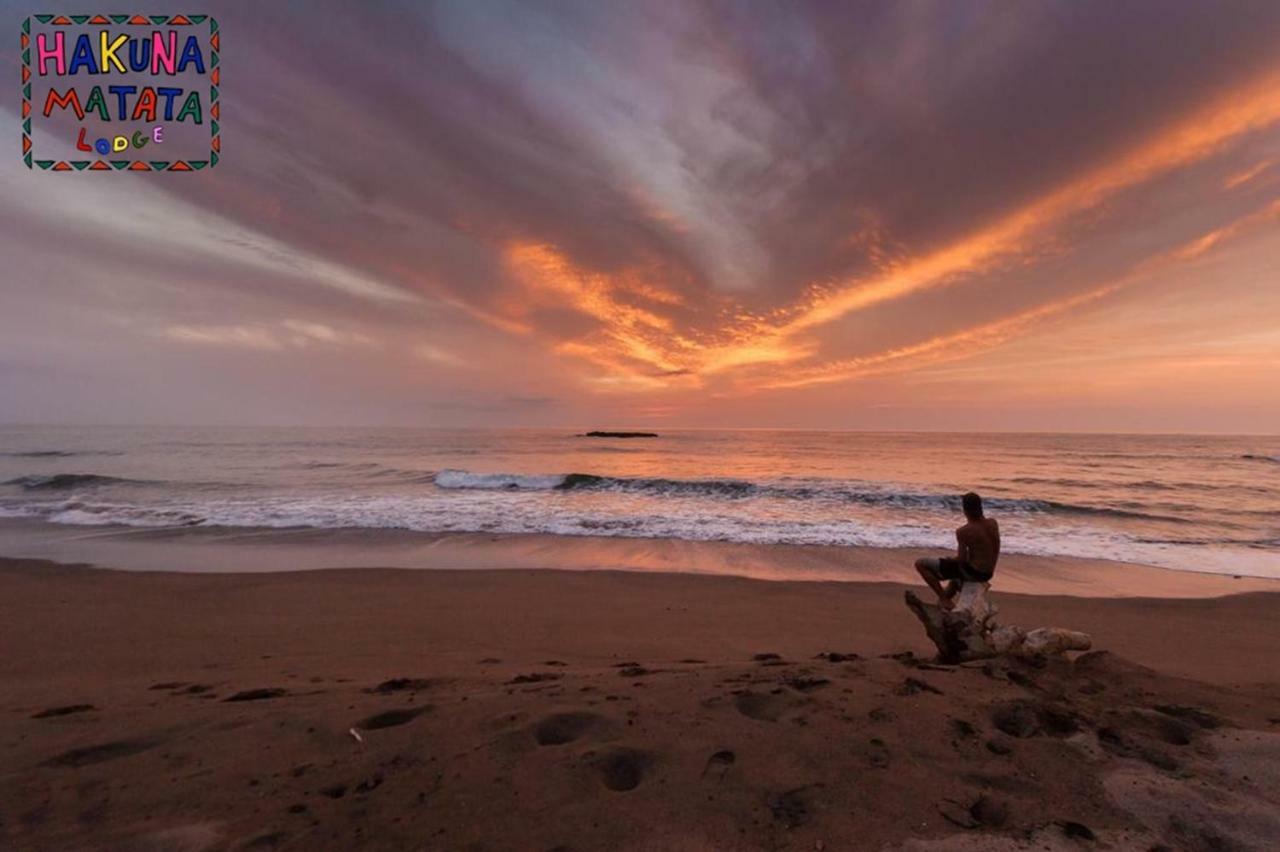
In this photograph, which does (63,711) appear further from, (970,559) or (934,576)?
(970,559)

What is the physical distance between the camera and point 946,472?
3409 cm

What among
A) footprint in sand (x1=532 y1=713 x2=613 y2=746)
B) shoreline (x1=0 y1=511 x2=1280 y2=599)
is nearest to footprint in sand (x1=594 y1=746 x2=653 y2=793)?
footprint in sand (x1=532 y1=713 x2=613 y2=746)

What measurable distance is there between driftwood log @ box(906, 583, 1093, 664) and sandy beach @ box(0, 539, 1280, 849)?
0.82ft

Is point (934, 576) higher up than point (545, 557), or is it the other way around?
point (934, 576)

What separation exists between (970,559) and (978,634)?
723mm

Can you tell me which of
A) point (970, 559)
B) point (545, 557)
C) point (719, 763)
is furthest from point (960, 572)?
point (545, 557)

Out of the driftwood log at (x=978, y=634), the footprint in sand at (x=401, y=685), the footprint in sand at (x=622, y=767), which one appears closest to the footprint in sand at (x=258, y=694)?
the footprint in sand at (x=401, y=685)

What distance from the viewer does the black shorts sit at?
18.9 feet

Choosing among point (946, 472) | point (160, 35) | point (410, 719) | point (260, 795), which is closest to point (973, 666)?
point (410, 719)

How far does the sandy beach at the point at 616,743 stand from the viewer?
9.21ft

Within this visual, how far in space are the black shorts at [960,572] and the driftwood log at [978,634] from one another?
0.07m

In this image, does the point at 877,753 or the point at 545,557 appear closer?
the point at 877,753

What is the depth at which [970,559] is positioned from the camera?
578 centimetres

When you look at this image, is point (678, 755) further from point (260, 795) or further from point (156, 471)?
point (156, 471)
